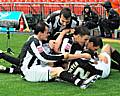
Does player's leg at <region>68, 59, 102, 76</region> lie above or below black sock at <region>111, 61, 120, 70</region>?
above

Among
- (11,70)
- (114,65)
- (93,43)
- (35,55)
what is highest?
(93,43)

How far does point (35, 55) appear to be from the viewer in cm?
768

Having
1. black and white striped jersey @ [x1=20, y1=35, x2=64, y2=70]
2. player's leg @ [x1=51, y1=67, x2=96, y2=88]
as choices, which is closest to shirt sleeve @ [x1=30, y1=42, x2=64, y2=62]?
black and white striped jersey @ [x1=20, y1=35, x2=64, y2=70]

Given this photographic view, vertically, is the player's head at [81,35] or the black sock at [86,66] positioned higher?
the player's head at [81,35]

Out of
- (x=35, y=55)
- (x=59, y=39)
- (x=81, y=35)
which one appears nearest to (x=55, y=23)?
(x=59, y=39)

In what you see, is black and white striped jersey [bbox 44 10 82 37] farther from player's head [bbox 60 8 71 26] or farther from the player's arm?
player's head [bbox 60 8 71 26]

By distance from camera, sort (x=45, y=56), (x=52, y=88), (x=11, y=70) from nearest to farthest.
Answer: (x=52, y=88) < (x=45, y=56) < (x=11, y=70)

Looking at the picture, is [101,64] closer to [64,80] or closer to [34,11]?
[64,80]

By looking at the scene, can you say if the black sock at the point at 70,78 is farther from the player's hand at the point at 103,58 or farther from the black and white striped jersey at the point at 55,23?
the black and white striped jersey at the point at 55,23

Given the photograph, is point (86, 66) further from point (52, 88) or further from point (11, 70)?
point (11, 70)

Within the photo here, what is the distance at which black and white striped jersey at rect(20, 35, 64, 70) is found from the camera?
7566 mm

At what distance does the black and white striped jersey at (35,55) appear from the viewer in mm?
7566

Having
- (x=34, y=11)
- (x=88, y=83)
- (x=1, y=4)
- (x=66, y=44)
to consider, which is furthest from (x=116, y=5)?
(x=88, y=83)

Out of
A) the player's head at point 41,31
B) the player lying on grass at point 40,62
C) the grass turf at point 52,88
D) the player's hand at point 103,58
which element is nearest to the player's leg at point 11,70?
the grass turf at point 52,88
